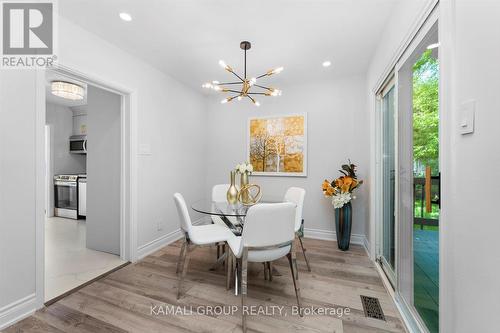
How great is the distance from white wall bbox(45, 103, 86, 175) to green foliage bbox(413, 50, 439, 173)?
6.57 meters

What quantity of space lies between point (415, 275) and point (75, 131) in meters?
6.76

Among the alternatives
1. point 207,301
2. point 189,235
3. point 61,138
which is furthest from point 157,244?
point 61,138

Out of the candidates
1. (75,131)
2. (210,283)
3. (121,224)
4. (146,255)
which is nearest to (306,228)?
(210,283)

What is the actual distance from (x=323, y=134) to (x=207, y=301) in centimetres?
281

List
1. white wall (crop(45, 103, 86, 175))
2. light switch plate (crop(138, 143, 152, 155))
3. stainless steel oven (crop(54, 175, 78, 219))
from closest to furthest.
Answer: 1. light switch plate (crop(138, 143, 152, 155))
2. stainless steel oven (crop(54, 175, 78, 219))
3. white wall (crop(45, 103, 86, 175))

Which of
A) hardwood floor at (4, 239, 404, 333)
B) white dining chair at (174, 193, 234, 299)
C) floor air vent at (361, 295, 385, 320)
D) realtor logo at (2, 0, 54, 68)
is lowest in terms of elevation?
hardwood floor at (4, 239, 404, 333)

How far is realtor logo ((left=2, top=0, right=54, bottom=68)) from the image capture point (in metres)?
1.68

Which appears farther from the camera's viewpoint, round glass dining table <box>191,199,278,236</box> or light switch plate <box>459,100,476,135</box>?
round glass dining table <box>191,199,278,236</box>

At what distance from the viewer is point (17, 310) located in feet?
5.55

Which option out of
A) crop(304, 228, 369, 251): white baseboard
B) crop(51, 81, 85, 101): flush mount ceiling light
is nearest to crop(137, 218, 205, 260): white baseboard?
crop(304, 228, 369, 251): white baseboard

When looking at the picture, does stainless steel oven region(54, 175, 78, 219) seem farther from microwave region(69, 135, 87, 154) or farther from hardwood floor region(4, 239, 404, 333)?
hardwood floor region(4, 239, 404, 333)

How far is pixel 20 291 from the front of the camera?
5.65 ft

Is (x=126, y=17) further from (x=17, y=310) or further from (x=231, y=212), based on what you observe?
(x=17, y=310)

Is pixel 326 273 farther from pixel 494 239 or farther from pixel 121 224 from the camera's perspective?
pixel 121 224
